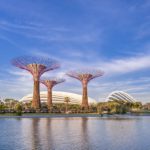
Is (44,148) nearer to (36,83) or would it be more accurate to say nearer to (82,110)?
(36,83)

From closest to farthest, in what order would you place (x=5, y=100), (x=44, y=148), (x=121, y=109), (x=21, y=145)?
(x=44, y=148)
(x=21, y=145)
(x=121, y=109)
(x=5, y=100)

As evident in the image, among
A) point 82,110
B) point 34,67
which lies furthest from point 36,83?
point 82,110

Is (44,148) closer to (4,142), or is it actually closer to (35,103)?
(4,142)

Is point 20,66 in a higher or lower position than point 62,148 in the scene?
higher

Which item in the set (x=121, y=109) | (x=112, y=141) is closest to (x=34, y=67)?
(x=121, y=109)

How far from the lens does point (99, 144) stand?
29781mm

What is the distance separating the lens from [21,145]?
28625 millimetres

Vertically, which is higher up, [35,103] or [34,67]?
[34,67]

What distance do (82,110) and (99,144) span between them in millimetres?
111484

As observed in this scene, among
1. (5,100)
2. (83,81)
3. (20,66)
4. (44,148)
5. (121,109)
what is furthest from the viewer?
(5,100)

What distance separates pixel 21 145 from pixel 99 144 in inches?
285

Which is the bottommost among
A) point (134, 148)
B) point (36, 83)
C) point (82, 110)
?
point (134, 148)

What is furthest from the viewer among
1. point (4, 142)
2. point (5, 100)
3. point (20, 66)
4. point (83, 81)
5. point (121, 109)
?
point (5, 100)

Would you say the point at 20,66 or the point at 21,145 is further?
the point at 20,66
